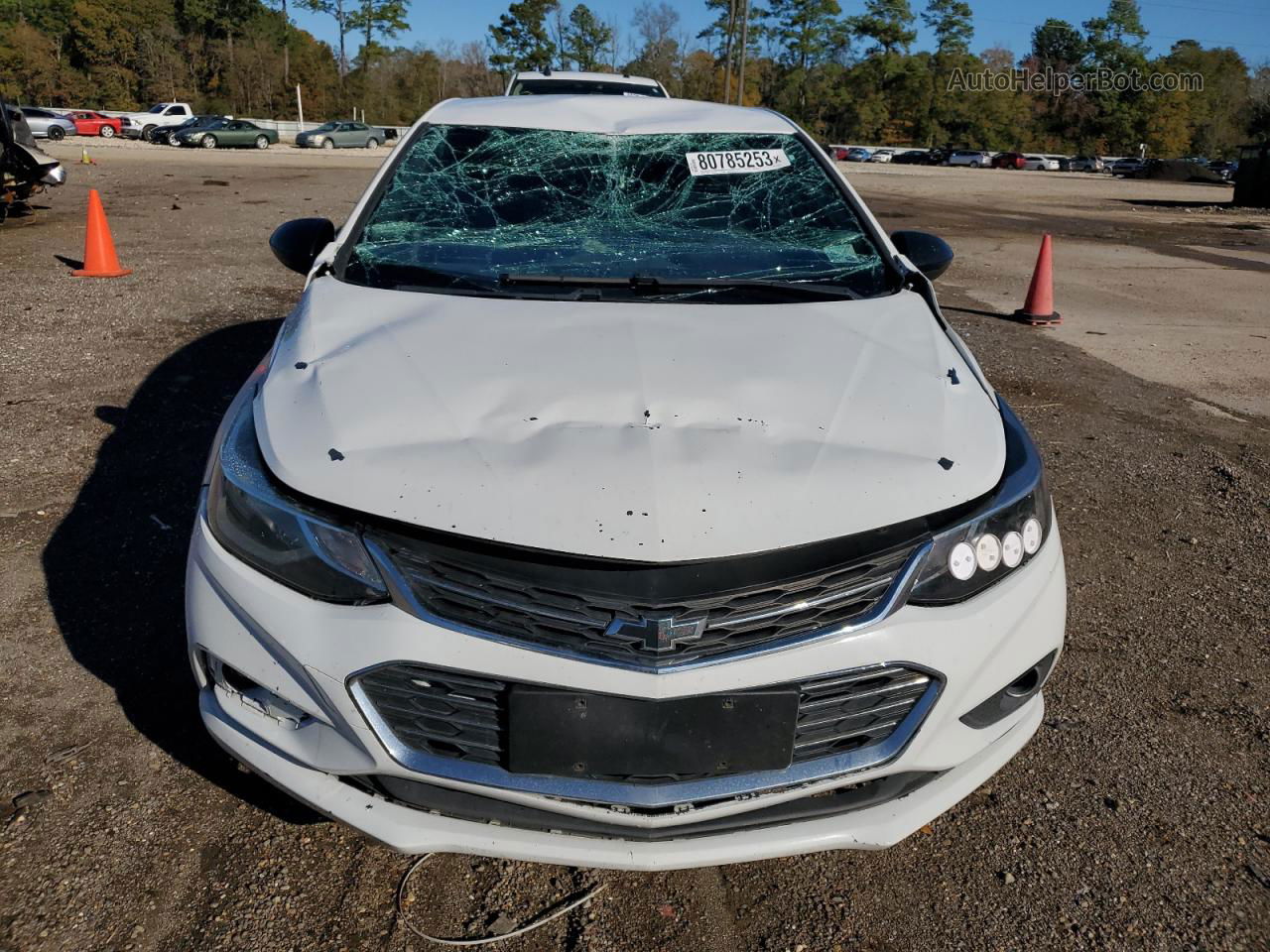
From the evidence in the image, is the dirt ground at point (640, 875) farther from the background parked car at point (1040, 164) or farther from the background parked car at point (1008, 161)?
the background parked car at point (1040, 164)

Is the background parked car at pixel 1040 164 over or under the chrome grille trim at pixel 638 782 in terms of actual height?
over

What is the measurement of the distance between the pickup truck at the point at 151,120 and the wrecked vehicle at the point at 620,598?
47.6m

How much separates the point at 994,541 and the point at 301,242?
7.90 ft

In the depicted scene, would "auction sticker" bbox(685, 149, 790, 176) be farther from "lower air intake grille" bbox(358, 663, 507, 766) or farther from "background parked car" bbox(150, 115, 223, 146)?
"background parked car" bbox(150, 115, 223, 146)

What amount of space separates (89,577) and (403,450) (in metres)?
2.17

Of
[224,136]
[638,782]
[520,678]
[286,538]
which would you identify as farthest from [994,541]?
[224,136]

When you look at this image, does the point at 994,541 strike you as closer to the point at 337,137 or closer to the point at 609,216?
the point at 609,216

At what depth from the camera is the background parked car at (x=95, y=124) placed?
147ft

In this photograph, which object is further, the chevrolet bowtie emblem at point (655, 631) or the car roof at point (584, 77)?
the car roof at point (584, 77)

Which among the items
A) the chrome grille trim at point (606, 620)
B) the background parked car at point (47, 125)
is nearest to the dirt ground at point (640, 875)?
the chrome grille trim at point (606, 620)

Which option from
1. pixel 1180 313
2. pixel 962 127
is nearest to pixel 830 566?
pixel 1180 313

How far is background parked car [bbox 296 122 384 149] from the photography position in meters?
46.4

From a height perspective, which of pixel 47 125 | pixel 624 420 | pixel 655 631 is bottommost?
pixel 655 631

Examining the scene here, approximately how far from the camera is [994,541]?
205 cm
